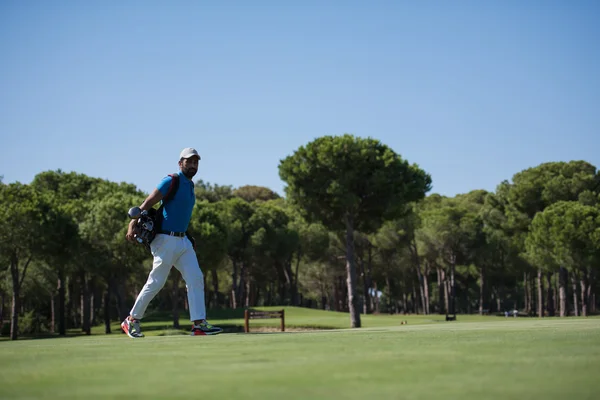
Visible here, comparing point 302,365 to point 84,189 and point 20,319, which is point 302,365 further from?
point 84,189

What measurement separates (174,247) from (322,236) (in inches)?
2744

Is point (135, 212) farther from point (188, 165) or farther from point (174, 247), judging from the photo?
point (188, 165)

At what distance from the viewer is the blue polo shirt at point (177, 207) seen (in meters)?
10.3

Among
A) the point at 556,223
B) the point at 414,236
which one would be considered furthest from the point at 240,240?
the point at 556,223

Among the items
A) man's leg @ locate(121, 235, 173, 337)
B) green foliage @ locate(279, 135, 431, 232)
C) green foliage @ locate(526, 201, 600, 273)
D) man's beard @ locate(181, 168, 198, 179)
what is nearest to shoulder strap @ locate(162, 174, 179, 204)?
man's beard @ locate(181, 168, 198, 179)

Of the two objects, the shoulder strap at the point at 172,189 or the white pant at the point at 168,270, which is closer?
the white pant at the point at 168,270

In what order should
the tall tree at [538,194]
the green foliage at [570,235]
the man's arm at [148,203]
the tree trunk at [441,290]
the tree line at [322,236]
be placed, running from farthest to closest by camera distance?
the tree trunk at [441,290] < the tall tree at [538,194] < the green foliage at [570,235] < the tree line at [322,236] < the man's arm at [148,203]

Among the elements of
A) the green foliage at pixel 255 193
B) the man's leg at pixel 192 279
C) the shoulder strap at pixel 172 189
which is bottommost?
the man's leg at pixel 192 279

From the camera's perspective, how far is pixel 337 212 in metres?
43.3

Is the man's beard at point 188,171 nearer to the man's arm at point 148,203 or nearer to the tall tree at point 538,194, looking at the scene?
the man's arm at point 148,203

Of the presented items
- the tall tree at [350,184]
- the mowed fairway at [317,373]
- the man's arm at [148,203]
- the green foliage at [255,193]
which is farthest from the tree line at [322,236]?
the mowed fairway at [317,373]

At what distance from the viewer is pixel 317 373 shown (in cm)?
457

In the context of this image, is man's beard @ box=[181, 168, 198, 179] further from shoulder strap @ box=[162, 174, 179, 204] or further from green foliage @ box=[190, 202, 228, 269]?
green foliage @ box=[190, 202, 228, 269]

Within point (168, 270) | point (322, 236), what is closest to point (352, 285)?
point (168, 270)
